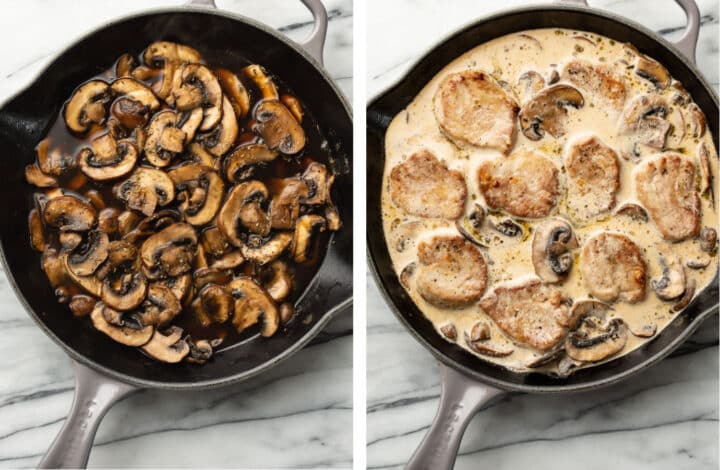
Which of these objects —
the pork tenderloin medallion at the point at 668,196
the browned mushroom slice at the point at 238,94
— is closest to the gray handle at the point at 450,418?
the pork tenderloin medallion at the point at 668,196

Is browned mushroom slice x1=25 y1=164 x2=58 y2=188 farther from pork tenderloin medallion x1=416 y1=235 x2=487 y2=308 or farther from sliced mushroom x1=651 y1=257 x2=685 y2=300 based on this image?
sliced mushroom x1=651 y1=257 x2=685 y2=300

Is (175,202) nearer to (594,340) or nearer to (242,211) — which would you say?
(242,211)

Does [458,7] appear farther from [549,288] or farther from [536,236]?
[549,288]

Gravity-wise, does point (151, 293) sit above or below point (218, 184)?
below

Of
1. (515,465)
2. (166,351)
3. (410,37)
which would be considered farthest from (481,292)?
(166,351)

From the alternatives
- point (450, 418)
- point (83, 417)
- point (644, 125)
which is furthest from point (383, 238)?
point (83, 417)

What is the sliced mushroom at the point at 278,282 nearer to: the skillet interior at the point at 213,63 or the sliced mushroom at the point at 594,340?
the skillet interior at the point at 213,63

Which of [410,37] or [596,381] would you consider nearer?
[596,381]
